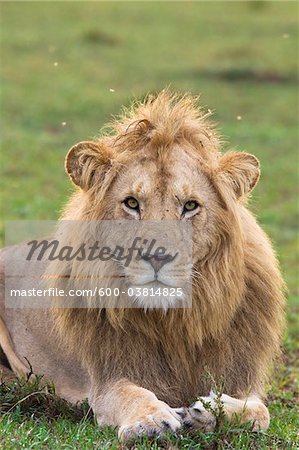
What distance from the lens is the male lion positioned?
4.11 metres

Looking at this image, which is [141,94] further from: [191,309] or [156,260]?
[156,260]

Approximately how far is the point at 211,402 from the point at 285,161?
33.8 feet

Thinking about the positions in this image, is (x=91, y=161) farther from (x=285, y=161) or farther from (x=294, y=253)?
(x=285, y=161)

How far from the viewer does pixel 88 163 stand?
14.1 feet

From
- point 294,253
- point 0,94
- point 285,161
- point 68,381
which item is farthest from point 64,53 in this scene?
point 68,381

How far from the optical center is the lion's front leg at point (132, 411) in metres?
3.95

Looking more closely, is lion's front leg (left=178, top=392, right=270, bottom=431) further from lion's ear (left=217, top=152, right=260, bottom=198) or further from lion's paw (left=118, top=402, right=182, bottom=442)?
lion's ear (left=217, top=152, right=260, bottom=198)

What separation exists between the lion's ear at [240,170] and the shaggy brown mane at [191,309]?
31 mm

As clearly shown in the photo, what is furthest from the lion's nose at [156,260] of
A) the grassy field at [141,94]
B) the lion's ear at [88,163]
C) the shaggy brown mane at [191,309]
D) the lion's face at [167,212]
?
the grassy field at [141,94]

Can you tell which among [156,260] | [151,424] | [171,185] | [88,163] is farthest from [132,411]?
[88,163]

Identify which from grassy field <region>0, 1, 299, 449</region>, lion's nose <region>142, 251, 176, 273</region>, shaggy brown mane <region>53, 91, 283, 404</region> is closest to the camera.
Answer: lion's nose <region>142, 251, 176, 273</region>

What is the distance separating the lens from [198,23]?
77.2 feet

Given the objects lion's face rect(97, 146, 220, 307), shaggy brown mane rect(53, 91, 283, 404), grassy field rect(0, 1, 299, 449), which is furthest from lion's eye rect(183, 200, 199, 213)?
grassy field rect(0, 1, 299, 449)

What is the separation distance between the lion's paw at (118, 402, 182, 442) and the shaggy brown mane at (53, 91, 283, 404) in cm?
36
